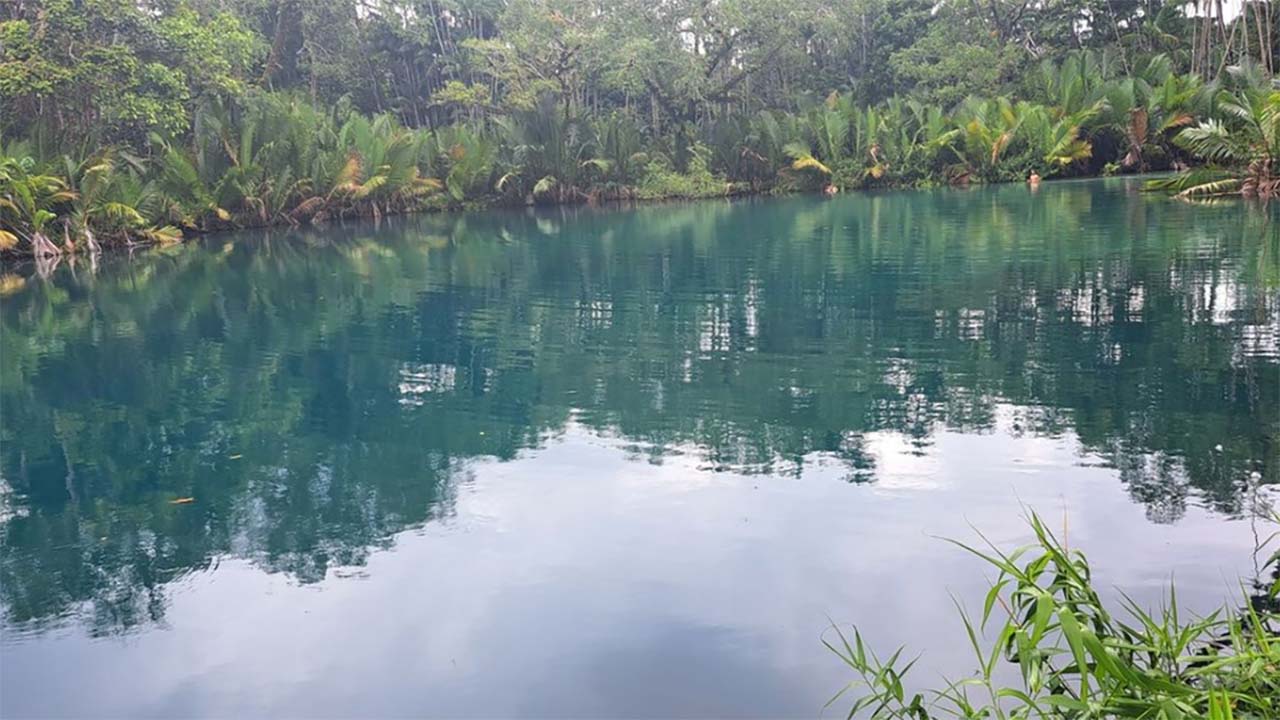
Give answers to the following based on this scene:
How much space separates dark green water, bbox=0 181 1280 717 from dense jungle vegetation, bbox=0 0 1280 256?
32.0 ft

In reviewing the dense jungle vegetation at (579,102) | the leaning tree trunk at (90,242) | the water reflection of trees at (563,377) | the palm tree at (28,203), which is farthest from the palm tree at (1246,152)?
the palm tree at (28,203)

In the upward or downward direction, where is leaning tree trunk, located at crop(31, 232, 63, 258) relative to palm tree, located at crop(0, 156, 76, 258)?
downward

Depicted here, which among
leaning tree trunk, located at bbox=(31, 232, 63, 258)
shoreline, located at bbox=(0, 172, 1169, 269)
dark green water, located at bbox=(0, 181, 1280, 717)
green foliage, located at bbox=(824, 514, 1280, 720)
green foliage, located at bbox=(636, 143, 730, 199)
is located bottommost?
dark green water, located at bbox=(0, 181, 1280, 717)

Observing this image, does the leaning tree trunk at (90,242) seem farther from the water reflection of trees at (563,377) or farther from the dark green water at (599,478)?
the dark green water at (599,478)

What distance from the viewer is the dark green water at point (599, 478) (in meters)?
3.43

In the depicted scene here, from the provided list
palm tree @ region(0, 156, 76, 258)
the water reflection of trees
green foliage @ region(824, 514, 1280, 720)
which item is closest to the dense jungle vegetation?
palm tree @ region(0, 156, 76, 258)

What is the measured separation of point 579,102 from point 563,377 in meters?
→ 28.0

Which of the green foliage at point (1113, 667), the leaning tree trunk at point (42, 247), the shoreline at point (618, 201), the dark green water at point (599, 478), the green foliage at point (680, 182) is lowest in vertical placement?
the dark green water at point (599, 478)

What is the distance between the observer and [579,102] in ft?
112

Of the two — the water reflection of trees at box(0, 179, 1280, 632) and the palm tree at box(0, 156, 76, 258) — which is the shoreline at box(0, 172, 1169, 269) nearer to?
the palm tree at box(0, 156, 76, 258)

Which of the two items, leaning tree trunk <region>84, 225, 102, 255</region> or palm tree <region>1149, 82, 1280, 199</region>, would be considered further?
leaning tree trunk <region>84, 225, 102, 255</region>

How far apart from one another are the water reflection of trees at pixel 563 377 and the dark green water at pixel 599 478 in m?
0.04

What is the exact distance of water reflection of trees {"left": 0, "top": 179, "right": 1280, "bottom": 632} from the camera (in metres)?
4.80

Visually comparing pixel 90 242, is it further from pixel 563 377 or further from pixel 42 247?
pixel 563 377
